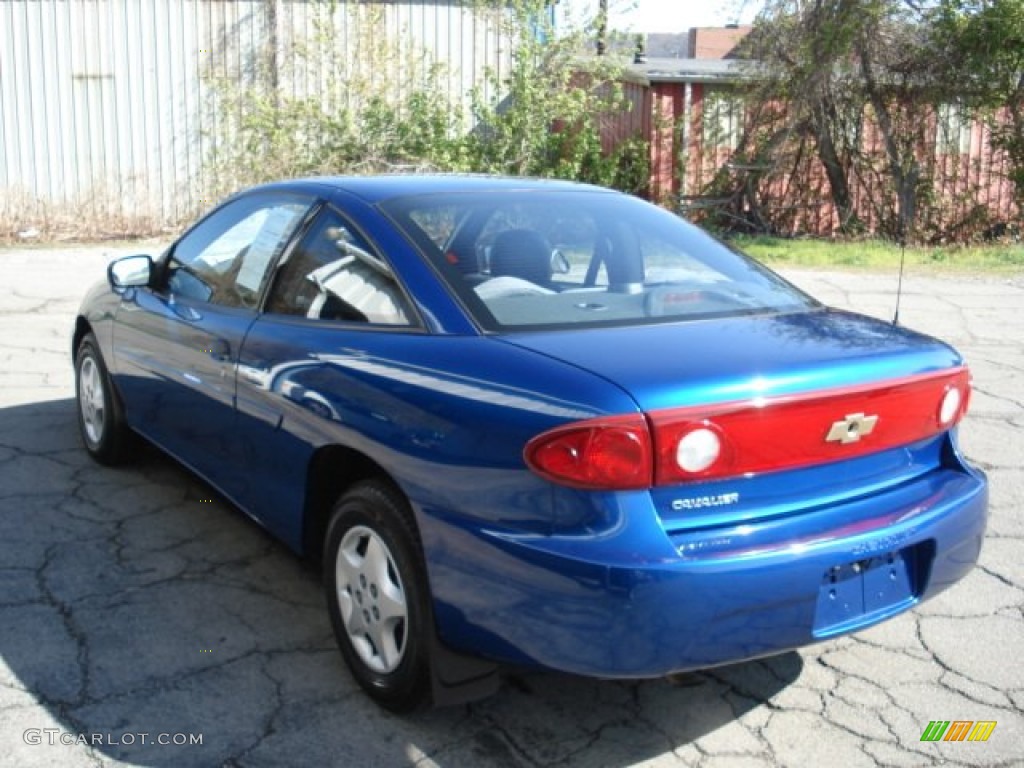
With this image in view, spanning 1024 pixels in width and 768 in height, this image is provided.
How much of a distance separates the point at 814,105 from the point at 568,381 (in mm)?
14431

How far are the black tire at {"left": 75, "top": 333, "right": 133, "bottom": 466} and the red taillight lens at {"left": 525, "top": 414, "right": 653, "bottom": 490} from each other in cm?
323

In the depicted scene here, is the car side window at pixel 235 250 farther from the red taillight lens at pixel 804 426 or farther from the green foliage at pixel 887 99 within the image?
the green foliage at pixel 887 99

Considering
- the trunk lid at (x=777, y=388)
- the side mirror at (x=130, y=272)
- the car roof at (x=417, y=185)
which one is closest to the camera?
the trunk lid at (x=777, y=388)

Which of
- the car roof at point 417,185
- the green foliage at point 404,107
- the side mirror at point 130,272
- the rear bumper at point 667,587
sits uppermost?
the green foliage at point 404,107

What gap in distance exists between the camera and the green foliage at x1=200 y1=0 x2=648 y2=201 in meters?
16.0

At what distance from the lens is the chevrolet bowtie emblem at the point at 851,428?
117 inches

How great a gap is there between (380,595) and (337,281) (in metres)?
1.05

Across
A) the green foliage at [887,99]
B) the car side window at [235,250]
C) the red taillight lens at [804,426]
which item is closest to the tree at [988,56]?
the green foliage at [887,99]

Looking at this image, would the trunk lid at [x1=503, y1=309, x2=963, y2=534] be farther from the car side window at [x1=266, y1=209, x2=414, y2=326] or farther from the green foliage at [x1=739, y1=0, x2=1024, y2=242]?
the green foliage at [x1=739, y1=0, x2=1024, y2=242]

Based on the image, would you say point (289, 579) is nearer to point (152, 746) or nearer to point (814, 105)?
point (152, 746)

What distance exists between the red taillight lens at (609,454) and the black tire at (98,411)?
3226mm

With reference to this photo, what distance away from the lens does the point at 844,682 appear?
3.58 metres

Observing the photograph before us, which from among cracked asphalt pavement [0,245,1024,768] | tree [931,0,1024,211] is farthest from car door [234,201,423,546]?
tree [931,0,1024,211]

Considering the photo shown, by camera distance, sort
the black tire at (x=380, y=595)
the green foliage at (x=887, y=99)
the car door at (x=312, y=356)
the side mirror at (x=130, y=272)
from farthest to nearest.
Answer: the green foliage at (x=887, y=99) → the side mirror at (x=130, y=272) → the car door at (x=312, y=356) → the black tire at (x=380, y=595)
